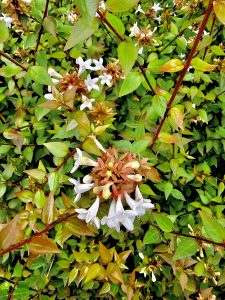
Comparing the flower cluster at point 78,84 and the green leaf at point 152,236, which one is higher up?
the flower cluster at point 78,84

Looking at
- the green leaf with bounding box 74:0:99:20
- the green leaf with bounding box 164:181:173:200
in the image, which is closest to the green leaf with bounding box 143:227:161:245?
the green leaf with bounding box 164:181:173:200

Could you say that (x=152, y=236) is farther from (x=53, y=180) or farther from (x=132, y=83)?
(x=132, y=83)

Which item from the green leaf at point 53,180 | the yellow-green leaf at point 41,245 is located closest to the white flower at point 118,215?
the yellow-green leaf at point 41,245

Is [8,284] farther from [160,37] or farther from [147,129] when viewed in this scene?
[160,37]

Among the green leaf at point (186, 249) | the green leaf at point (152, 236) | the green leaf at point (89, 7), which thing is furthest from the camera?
the green leaf at point (152, 236)

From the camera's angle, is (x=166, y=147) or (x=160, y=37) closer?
(x=166, y=147)

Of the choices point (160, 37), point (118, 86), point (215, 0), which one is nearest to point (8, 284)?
point (118, 86)

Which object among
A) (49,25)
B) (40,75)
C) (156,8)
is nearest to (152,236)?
(40,75)

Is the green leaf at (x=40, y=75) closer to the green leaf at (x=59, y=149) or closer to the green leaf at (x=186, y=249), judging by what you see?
the green leaf at (x=59, y=149)
